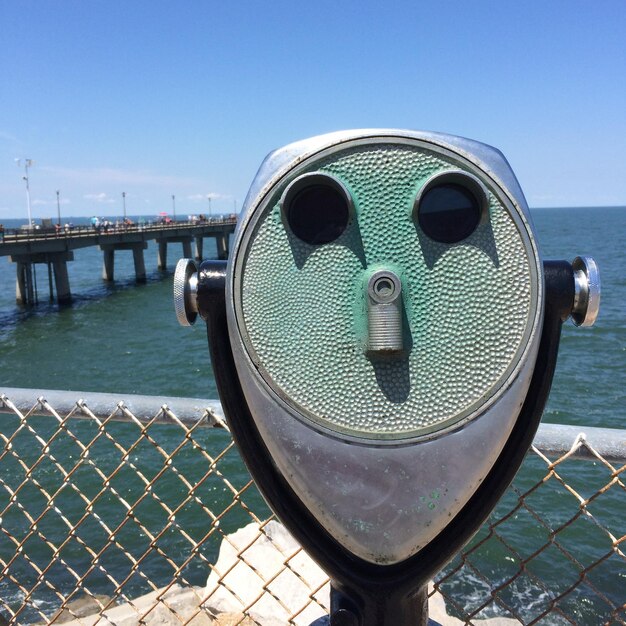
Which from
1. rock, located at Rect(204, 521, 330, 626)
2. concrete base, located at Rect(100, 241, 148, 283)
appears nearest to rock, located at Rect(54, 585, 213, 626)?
rock, located at Rect(204, 521, 330, 626)

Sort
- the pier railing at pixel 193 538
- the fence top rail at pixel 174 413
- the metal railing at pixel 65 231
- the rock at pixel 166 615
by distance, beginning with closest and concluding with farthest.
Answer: the fence top rail at pixel 174 413, the pier railing at pixel 193 538, the rock at pixel 166 615, the metal railing at pixel 65 231

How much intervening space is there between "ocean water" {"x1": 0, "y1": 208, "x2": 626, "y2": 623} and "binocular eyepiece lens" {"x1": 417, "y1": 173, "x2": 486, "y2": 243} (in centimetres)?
331

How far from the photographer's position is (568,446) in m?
1.32

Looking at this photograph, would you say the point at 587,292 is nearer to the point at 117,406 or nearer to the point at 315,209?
the point at 315,209

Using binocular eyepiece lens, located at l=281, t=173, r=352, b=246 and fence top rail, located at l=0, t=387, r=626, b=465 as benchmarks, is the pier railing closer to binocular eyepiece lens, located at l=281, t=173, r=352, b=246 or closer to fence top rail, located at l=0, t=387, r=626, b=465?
fence top rail, located at l=0, t=387, r=626, b=465

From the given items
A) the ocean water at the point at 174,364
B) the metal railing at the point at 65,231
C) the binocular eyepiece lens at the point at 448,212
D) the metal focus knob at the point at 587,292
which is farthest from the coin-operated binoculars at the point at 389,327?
the metal railing at the point at 65,231

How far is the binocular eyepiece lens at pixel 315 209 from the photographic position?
966mm

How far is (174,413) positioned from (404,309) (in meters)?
0.80

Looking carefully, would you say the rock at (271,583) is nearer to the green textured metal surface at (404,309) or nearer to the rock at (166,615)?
the rock at (166,615)

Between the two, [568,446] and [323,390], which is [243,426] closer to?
[323,390]

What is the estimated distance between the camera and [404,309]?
37.0 inches

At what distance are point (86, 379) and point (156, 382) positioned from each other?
64.7 inches

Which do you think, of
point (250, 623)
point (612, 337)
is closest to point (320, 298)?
point (250, 623)

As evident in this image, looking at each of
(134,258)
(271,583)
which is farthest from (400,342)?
(134,258)
